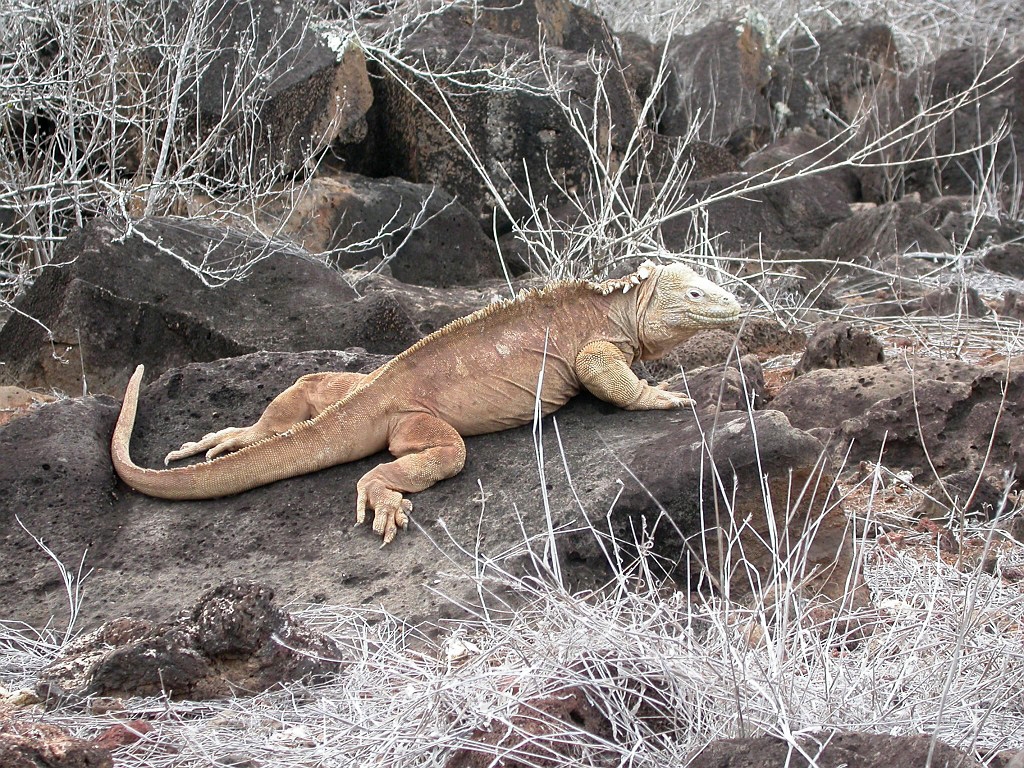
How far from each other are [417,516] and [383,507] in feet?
0.45

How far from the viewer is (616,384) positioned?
536 centimetres

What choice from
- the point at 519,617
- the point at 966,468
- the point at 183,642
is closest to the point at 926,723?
the point at 519,617

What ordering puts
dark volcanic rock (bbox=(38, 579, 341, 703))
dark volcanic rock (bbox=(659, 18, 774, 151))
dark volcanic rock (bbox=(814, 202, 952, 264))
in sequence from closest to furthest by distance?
dark volcanic rock (bbox=(38, 579, 341, 703)) → dark volcanic rock (bbox=(814, 202, 952, 264)) → dark volcanic rock (bbox=(659, 18, 774, 151))

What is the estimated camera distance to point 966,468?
19.5 feet

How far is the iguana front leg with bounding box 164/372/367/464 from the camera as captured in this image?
541 centimetres

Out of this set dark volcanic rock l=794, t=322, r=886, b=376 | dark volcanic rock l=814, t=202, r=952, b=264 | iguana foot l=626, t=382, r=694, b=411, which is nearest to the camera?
iguana foot l=626, t=382, r=694, b=411

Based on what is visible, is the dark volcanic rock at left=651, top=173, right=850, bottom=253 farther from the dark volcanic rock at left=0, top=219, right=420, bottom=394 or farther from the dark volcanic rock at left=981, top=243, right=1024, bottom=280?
the dark volcanic rock at left=0, top=219, right=420, bottom=394

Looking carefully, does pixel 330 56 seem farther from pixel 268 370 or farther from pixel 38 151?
pixel 268 370

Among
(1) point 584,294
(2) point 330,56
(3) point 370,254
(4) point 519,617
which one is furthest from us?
(2) point 330,56

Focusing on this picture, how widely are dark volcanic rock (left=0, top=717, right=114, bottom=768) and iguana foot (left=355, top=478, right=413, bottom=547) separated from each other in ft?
5.73

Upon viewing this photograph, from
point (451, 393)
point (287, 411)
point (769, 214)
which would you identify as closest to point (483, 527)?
point (451, 393)

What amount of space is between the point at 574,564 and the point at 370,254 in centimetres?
747

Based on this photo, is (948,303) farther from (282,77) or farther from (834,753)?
(834,753)

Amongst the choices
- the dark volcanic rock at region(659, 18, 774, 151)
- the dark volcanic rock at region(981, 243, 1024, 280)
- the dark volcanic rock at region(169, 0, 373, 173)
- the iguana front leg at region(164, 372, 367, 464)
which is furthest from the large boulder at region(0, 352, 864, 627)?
the dark volcanic rock at region(659, 18, 774, 151)
